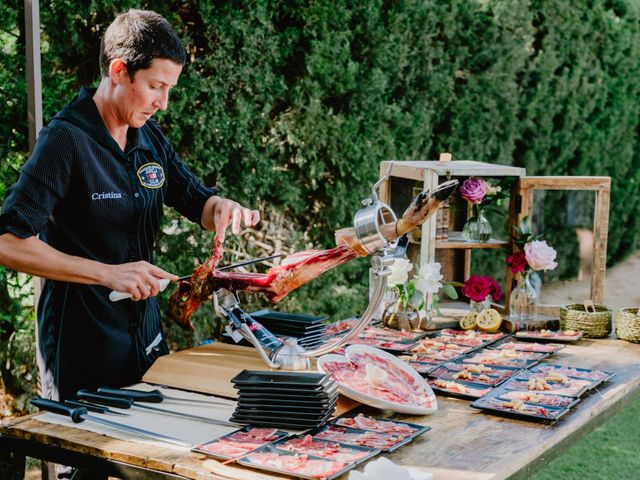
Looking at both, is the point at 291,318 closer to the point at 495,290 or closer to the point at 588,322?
the point at 495,290

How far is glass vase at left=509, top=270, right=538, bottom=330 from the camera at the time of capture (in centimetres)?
336

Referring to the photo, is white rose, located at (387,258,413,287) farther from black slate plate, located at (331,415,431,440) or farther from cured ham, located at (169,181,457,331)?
black slate plate, located at (331,415,431,440)

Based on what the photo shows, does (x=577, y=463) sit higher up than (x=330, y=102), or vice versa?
(x=330, y=102)

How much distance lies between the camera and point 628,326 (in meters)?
3.24

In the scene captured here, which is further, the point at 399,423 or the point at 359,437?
the point at 399,423

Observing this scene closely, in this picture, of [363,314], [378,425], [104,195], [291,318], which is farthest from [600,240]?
[104,195]

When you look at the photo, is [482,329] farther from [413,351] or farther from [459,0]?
[459,0]

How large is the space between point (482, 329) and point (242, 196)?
1.78 m

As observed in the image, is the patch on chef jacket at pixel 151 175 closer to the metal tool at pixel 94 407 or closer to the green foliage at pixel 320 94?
the metal tool at pixel 94 407

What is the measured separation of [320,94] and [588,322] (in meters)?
2.21

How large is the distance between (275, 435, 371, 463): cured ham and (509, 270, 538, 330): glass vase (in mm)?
1625

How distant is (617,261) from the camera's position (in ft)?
29.6

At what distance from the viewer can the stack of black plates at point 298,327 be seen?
279 centimetres

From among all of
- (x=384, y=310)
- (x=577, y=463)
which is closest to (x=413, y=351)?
(x=384, y=310)
